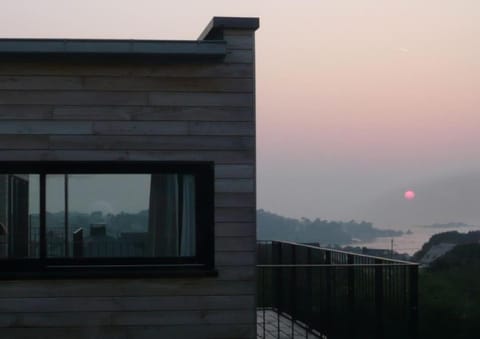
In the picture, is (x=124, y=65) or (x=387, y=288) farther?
(x=387, y=288)

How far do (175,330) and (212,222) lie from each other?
3.67 feet

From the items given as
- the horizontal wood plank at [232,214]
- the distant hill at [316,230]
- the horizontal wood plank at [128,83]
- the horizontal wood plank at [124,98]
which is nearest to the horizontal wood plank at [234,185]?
the horizontal wood plank at [232,214]

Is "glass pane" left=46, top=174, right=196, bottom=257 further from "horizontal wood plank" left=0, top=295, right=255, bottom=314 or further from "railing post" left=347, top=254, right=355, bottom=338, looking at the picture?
"railing post" left=347, top=254, right=355, bottom=338

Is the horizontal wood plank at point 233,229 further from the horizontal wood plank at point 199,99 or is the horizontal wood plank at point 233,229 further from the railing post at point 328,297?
the railing post at point 328,297

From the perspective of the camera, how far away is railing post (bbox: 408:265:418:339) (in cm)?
1119

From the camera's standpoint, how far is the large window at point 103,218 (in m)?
9.96

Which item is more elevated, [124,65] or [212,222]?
[124,65]

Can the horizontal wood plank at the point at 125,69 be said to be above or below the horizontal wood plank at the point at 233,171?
above

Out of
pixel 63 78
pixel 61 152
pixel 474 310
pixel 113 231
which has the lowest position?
pixel 474 310

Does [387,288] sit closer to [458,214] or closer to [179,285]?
[179,285]

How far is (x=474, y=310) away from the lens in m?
14.9

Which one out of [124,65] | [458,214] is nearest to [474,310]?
[124,65]

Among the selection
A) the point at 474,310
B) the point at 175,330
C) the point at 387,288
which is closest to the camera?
the point at 175,330

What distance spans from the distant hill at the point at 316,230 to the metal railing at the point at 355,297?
8088mm
